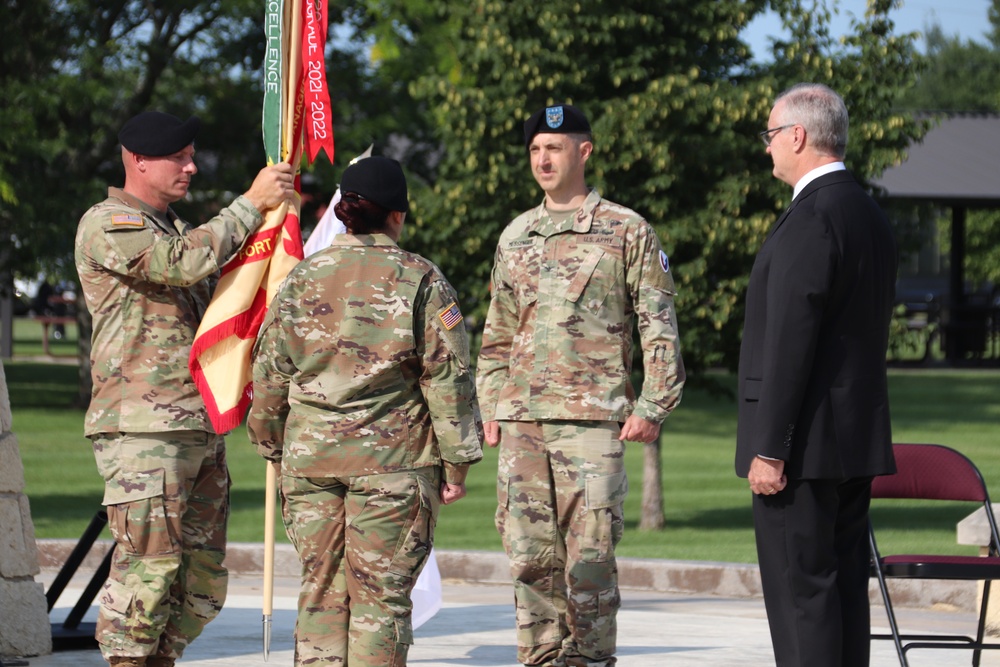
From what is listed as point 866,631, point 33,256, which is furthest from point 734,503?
point 33,256

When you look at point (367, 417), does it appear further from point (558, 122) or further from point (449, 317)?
point (558, 122)

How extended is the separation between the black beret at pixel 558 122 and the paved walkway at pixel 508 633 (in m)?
2.47

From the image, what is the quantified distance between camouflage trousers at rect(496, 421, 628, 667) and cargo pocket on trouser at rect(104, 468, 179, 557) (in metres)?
1.39

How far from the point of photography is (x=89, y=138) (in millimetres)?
24219

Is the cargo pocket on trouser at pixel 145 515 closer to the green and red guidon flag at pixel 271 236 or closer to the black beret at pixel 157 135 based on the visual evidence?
the green and red guidon flag at pixel 271 236

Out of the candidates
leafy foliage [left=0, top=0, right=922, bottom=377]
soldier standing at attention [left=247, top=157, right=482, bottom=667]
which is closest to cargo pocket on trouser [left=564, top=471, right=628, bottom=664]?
soldier standing at attention [left=247, top=157, right=482, bottom=667]

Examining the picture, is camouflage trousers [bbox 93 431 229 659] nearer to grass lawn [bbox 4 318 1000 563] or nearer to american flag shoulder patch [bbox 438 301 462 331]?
american flag shoulder patch [bbox 438 301 462 331]

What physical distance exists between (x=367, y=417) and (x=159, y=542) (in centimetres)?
123

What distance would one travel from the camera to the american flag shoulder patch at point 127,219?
19.3 ft

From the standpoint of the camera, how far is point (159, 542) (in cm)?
581

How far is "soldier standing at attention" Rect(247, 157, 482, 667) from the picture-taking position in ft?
16.7

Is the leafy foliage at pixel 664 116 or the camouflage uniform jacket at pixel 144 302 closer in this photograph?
the camouflage uniform jacket at pixel 144 302

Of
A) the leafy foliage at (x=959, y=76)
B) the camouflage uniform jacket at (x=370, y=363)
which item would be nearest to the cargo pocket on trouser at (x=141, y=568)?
the camouflage uniform jacket at (x=370, y=363)

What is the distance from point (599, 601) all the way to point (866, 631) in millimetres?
1295
